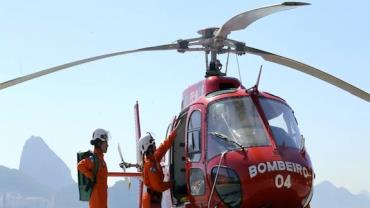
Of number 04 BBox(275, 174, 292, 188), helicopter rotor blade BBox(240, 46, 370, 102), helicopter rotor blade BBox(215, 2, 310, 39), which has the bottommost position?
number 04 BBox(275, 174, 292, 188)

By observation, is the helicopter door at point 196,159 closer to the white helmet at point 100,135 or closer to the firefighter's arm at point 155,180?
the firefighter's arm at point 155,180

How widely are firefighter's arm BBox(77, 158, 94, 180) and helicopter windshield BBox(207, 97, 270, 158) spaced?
6.67 ft

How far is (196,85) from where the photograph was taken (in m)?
10.2

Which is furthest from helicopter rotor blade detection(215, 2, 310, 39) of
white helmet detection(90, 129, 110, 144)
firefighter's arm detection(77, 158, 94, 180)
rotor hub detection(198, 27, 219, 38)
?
firefighter's arm detection(77, 158, 94, 180)

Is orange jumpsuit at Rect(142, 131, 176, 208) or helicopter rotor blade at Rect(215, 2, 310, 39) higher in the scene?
helicopter rotor blade at Rect(215, 2, 310, 39)

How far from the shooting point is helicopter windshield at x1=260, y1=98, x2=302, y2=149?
8.32 meters

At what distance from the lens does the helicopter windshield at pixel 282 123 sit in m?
8.32

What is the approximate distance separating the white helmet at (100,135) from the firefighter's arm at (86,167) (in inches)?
15.1

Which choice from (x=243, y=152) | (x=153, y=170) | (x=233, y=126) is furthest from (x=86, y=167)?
(x=243, y=152)

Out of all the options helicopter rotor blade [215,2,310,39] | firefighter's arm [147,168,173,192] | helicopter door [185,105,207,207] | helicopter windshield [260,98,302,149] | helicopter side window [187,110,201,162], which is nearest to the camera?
helicopter rotor blade [215,2,310,39]

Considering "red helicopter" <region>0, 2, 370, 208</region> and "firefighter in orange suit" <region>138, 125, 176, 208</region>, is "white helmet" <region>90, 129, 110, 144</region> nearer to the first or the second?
"firefighter in orange suit" <region>138, 125, 176, 208</region>

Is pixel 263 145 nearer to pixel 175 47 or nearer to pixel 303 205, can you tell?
pixel 303 205

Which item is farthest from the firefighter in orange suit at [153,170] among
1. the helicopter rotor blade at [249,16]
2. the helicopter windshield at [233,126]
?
the helicopter rotor blade at [249,16]

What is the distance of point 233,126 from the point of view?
27.6 ft
